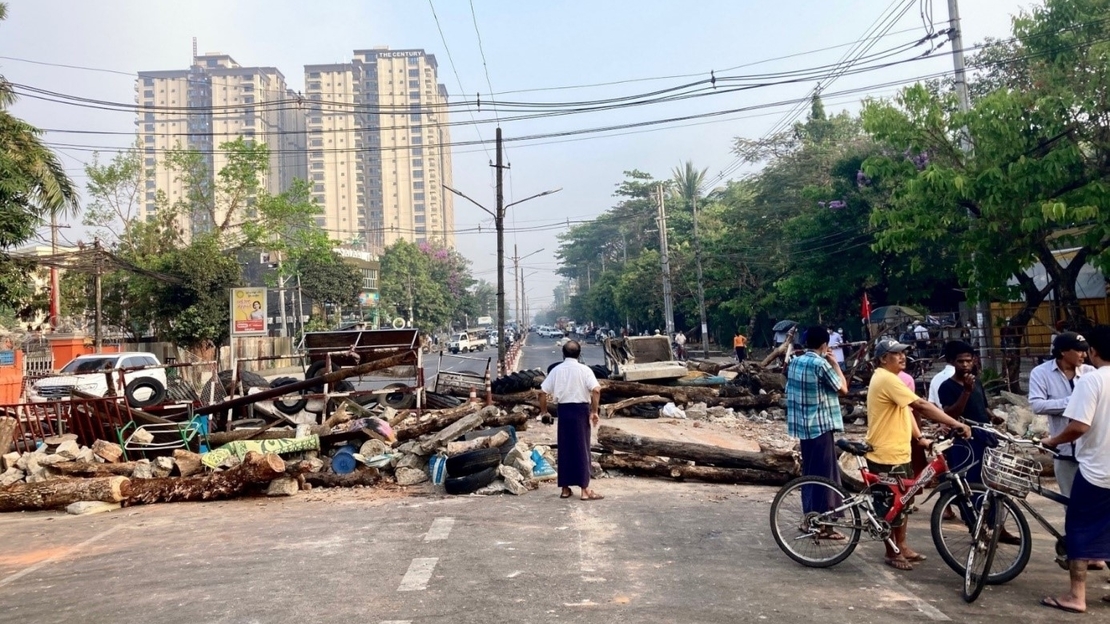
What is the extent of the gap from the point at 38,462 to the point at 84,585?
19.0 feet

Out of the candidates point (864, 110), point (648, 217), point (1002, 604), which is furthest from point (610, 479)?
point (648, 217)

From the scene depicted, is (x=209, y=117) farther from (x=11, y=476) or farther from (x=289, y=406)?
(x=11, y=476)

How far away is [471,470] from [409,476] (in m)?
1.07

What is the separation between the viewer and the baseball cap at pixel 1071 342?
5969mm

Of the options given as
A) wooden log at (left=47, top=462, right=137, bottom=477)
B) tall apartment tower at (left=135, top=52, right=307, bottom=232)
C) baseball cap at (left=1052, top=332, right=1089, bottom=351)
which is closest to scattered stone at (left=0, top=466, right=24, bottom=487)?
wooden log at (left=47, top=462, right=137, bottom=477)

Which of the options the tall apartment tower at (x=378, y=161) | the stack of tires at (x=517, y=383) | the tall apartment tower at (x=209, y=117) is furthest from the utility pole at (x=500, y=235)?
the tall apartment tower at (x=209, y=117)

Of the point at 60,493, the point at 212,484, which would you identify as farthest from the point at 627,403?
the point at 60,493

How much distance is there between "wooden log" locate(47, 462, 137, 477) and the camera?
36.4 ft

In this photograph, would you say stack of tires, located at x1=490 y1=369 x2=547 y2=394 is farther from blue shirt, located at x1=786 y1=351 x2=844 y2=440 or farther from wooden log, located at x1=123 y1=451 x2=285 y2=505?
blue shirt, located at x1=786 y1=351 x2=844 y2=440

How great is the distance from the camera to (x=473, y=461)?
10.2m

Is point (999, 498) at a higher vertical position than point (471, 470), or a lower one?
higher

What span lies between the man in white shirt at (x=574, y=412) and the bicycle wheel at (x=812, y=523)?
283cm

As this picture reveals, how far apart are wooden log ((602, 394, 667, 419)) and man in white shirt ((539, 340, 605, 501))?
824 centimetres

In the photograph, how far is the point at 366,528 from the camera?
27.1 feet
